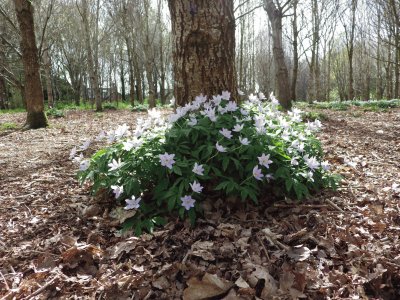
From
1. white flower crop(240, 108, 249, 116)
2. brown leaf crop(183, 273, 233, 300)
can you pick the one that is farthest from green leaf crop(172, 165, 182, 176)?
white flower crop(240, 108, 249, 116)

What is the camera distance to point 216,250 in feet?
6.72

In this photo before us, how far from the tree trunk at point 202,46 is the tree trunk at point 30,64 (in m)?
5.83

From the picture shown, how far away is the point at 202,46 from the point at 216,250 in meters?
A: 1.84

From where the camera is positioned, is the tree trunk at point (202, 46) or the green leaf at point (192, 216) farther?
the tree trunk at point (202, 46)

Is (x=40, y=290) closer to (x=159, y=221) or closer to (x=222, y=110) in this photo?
(x=159, y=221)

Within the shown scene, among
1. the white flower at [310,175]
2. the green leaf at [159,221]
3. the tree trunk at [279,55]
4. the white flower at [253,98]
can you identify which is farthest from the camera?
the tree trunk at [279,55]

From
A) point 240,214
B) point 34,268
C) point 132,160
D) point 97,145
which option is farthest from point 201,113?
point 97,145

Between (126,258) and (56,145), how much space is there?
397cm

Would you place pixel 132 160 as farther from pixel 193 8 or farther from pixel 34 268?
pixel 193 8

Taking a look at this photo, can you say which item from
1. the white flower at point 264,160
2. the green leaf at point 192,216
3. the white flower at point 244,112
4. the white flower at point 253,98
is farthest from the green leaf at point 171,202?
the white flower at point 253,98

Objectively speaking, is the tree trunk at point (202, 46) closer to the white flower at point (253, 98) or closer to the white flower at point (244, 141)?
the white flower at point (253, 98)

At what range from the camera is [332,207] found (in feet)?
8.23

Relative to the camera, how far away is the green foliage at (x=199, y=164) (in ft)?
7.45

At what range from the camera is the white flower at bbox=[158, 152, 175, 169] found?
7.20ft
